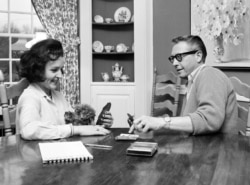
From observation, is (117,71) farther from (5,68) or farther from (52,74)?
(52,74)

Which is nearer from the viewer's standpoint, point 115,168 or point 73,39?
point 115,168

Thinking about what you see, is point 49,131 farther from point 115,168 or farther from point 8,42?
point 8,42

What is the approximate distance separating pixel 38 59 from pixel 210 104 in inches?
37.2

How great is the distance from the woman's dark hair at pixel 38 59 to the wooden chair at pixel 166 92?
6.98 feet

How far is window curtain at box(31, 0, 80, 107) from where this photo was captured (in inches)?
180

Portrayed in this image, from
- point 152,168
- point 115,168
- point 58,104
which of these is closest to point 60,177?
point 115,168

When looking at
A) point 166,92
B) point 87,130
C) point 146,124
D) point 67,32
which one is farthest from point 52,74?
point 67,32

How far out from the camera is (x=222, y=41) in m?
3.08

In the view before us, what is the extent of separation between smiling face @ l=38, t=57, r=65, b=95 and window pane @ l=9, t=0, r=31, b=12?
273 centimetres

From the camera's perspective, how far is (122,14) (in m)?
4.86

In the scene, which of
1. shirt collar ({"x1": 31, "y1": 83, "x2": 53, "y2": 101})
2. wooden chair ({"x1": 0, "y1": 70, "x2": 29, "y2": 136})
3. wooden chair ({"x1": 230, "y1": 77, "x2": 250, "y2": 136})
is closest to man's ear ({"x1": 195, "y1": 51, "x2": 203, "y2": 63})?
wooden chair ({"x1": 230, "y1": 77, "x2": 250, "y2": 136})

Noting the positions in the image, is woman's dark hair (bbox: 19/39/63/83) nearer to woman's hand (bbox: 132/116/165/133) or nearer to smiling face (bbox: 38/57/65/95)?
smiling face (bbox: 38/57/65/95)

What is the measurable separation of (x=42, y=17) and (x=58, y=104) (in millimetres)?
2675

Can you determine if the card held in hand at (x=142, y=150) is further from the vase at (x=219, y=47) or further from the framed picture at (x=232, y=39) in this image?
the vase at (x=219, y=47)
